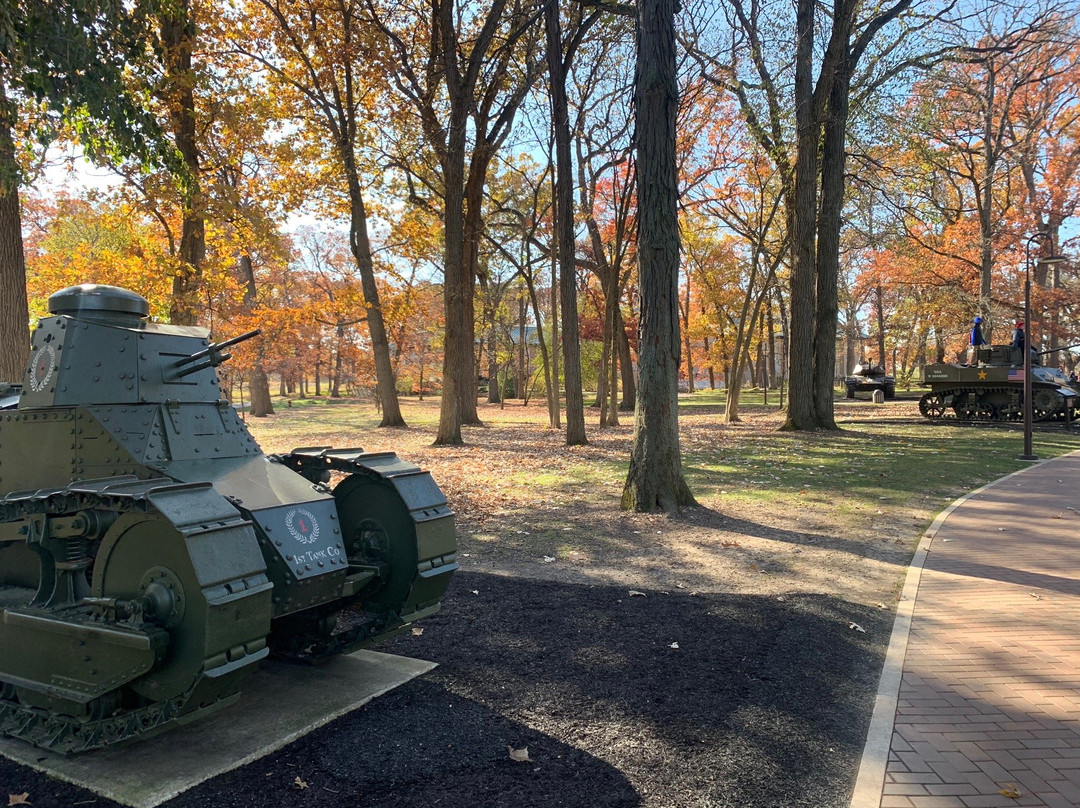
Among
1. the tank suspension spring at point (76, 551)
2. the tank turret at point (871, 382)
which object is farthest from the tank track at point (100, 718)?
the tank turret at point (871, 382)

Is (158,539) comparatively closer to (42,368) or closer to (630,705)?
(42,368)

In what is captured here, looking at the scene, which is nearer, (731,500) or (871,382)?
(731,500)

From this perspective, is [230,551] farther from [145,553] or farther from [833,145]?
[833,145]

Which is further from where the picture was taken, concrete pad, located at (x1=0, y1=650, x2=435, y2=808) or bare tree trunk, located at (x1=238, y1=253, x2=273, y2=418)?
bare tree trunk, located at (x1=238, y1=253, x2=273, y2=418)

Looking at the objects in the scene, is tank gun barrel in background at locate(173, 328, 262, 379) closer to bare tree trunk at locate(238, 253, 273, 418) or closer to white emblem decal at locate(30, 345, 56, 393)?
white emblem decal at locate(30, 345, 56, 393)

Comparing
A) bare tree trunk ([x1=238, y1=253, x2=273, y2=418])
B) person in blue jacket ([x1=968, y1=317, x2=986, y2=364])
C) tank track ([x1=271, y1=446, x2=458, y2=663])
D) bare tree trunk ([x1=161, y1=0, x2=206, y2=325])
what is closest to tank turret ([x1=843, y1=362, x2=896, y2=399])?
person in blue jacket ([x1=968, y1=317, x2=986, y2=364])

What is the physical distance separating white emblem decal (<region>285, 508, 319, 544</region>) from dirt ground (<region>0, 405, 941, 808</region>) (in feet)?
3.53

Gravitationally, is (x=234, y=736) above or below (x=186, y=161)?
below

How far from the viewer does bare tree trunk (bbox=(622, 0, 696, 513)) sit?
9414 millimetres

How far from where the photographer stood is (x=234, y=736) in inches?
159

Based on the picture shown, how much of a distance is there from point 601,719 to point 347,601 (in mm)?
1949

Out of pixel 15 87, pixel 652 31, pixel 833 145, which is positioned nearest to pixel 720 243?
pixel 833 145

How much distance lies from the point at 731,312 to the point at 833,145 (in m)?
27.7

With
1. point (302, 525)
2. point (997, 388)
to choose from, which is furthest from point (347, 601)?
point (997, 388)
